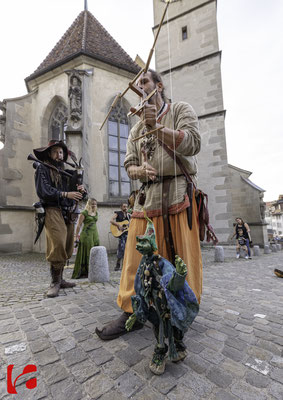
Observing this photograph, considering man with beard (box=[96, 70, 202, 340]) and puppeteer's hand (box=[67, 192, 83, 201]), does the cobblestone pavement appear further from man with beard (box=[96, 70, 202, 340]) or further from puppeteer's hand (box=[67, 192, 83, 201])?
puppeteer's hand (box=[67, 192, 83, 201])

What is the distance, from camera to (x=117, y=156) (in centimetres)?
981

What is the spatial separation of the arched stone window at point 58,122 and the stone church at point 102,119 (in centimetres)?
4

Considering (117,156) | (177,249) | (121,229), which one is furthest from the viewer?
(117,156)

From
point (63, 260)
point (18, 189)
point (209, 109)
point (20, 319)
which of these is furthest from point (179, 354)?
point (209, 109)

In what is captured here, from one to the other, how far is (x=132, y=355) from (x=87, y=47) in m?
11.7

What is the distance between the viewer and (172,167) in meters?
1.66

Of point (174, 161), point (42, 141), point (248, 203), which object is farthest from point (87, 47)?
point (248, 203)

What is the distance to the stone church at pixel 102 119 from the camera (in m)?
8.88

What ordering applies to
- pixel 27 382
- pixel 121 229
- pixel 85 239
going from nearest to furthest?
pixel 27 382 < pixel 85 239 < pixel 121 229

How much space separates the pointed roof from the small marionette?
10.4 meters

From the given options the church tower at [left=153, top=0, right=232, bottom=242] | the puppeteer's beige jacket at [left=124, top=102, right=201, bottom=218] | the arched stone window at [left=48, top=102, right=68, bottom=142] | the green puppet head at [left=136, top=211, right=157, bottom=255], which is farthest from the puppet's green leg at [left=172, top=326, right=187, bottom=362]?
the arched stone window at [left=48, top=102, right=68, bottom=142]

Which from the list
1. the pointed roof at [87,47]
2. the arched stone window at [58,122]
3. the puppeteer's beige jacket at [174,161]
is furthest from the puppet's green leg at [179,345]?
the pointed roof at [87,47]

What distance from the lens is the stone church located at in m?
8.88

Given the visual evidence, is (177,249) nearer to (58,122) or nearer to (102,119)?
(102,119)
